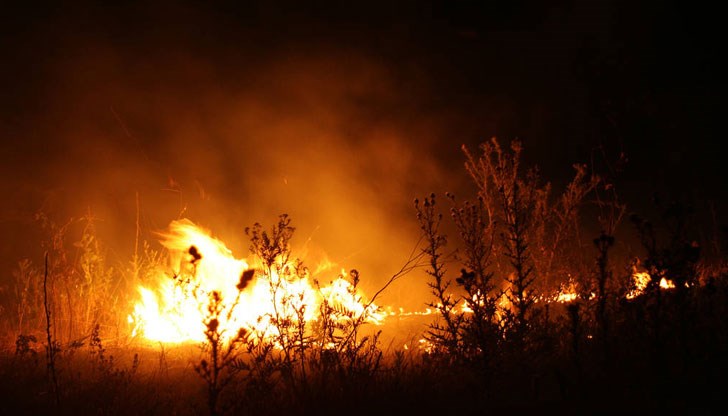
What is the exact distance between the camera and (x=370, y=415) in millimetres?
3682

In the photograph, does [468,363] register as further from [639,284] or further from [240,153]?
[240,153]

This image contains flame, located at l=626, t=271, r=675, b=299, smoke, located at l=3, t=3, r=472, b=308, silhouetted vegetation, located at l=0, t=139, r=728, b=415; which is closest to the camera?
silhouetted vegetation, located at l=0, t=139, r=728, b=415

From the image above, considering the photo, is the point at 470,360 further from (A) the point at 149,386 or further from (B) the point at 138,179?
(B) the point at 138,179

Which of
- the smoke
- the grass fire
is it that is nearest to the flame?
the grass fire

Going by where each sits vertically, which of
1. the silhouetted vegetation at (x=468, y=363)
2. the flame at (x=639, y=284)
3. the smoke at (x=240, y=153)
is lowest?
the silhouetted vegetation at (x=468, y=363)

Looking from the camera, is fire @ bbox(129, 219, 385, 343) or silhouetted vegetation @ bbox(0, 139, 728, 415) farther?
fire @ bbox(129, 219, 385, 343)

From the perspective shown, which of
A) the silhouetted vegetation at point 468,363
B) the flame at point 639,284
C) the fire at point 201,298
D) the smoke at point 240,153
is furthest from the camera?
the smoke at point 240,153

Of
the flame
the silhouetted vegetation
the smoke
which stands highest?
the smoke

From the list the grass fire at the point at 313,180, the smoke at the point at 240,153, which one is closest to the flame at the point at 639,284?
the grass fire at the point at 313,180

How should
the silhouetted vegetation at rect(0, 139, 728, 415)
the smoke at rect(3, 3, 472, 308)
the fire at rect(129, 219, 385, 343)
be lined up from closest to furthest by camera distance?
the silhouetted vegetation at rect(0, 139, 728, 415)
the fire at rect(129, 219, 385, 343)
the smoke at rect(3, 3, 472, 308)

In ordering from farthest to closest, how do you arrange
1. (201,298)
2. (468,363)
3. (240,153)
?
1. (240,153)
2. (201,298)
3. (468,363)

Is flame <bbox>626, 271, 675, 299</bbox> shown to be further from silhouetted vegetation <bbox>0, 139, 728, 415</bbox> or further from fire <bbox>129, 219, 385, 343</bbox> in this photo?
fire <bbox>129, 219, 385, 343</bbox>

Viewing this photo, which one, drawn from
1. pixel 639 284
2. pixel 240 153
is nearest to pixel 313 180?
pixel 240 153

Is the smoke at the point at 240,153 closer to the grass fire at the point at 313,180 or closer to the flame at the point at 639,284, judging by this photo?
the grass fire at the point at 313,180
